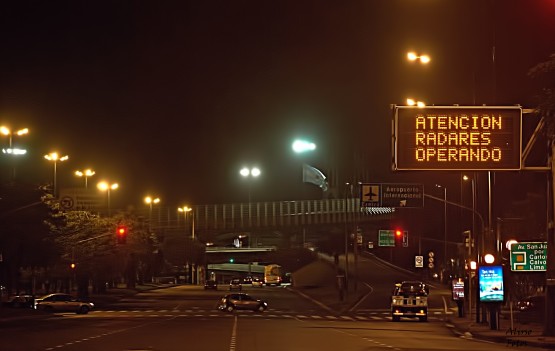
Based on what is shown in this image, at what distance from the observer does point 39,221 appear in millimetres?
57719

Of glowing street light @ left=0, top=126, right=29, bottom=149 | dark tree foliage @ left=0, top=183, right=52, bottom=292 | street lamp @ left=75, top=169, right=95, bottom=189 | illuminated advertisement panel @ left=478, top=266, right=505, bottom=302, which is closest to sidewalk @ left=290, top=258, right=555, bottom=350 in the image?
illuminated advertisement panel @ left=478, top=266, right=505, bottom=302

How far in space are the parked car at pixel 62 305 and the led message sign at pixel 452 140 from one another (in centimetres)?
3753

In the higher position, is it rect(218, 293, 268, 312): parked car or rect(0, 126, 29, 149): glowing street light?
rect(0, 126, 29, 149): glowing street light

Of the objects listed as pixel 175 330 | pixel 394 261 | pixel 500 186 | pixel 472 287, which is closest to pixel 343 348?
pixel 175 330

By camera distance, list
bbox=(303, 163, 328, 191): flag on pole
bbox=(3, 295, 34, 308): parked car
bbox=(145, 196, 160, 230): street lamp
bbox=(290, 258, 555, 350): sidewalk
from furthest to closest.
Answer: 1. bbox=(303, 163, 328, 191): flag on pole
2. bbox=(145, 196, 160, 230): street lamp
3. bbox=(3, 295, 34, 308): parked car
4. bbox=(290, 258, 555, 350): sidewalk

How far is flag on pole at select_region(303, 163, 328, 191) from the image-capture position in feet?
381

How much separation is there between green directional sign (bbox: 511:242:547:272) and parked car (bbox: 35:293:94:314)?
33.1 meters

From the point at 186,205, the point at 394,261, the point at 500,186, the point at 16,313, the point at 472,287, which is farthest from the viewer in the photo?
the point at 394,261

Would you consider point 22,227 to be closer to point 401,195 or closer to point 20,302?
point 20,302

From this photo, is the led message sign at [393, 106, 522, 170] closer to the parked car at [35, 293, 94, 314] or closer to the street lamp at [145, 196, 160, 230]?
→ the parked car at [35, 293, 94, 314]

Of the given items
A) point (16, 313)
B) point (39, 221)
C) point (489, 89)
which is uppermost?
point (489, 89)

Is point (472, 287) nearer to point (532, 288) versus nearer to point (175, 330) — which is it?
point (532, 288)

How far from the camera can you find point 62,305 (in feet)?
191

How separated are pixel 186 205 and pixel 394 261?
3958 cm
